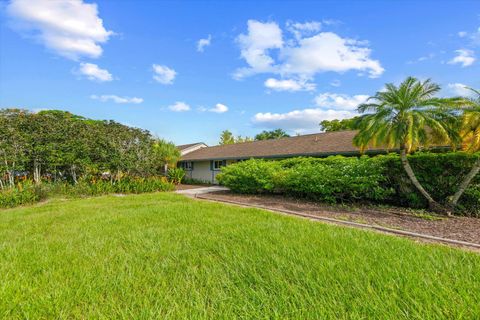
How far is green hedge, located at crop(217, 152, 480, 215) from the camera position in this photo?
25.7 ft

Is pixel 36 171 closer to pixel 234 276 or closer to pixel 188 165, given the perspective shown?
pixel 188 165

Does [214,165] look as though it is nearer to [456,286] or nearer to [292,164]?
[292,164]

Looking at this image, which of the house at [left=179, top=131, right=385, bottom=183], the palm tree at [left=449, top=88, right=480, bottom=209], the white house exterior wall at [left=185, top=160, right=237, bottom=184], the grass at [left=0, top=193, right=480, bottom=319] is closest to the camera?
the grass at [left=0, top=193, right=480, bottom=319]

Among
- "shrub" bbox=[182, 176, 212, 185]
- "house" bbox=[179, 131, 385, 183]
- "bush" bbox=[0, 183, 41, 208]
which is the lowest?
"shrub" bbox=[182, 176, 212, 185]

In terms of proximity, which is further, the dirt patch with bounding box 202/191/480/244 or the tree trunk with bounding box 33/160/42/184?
the tree trunk with bounding box 33/160/42/184

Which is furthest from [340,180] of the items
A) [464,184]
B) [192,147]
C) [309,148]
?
[192,147]

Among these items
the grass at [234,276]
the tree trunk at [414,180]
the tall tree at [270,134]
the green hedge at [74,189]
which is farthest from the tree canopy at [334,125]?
the grass at [234,276]

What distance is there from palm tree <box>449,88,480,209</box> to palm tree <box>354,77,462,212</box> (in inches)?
13.0

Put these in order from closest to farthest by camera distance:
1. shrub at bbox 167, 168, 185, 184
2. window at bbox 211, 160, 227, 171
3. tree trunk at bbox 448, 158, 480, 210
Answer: tree trunk at bbox 448, 158, 480, 210 → shrub at bbox 167, 168, 185, 184 → window at bbox 211, 160, 227, 171

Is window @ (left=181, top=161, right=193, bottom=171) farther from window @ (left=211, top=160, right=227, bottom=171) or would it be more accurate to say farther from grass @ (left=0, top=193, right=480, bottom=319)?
grass @ (left=0, top=193, right=480, bottom=319)

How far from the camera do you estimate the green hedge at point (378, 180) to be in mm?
7840

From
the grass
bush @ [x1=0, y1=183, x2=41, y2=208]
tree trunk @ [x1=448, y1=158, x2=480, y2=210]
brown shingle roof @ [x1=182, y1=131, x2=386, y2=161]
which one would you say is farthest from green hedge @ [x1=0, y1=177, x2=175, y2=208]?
Answer: tree trunk @ [x1=448, y1=158, x2=480, y2=210]

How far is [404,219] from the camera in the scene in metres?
7.04

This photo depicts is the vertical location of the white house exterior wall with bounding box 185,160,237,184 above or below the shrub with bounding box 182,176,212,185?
above
